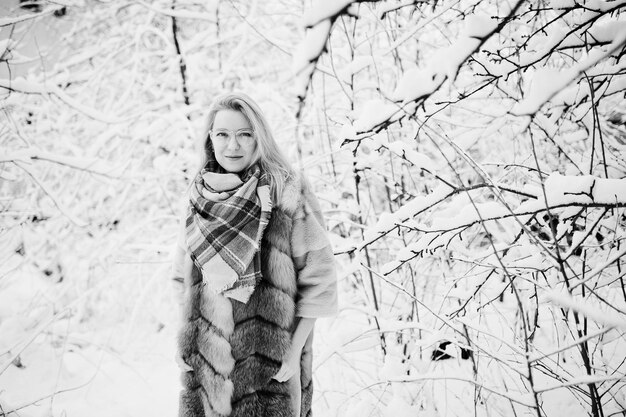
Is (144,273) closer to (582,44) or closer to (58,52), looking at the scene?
(58,52)

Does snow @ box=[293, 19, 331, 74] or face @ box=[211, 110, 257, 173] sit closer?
snow @ box=[293, 19, 331, 74]

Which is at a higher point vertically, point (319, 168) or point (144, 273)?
point (319, 168)

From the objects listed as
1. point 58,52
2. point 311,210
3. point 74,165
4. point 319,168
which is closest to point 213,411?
point 311,210

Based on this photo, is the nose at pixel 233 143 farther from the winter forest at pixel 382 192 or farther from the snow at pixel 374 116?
the snow at pixel 374 116

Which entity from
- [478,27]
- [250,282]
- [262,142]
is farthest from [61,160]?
[478,27]

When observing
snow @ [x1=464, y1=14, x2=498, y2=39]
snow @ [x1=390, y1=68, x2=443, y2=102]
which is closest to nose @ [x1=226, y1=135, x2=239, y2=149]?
snow @ [x1=390, y1=68, x2=443, y2=102]

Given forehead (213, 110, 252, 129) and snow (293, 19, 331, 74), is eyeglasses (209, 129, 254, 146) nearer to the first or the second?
forehead (213, 110, 252, 129)

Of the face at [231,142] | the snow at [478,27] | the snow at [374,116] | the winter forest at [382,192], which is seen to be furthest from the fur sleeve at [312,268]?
the snow at [478,27]

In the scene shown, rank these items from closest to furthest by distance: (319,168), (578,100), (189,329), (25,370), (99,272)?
(578,100)
(189,329)
(319,168)
(25,370)
(99,272)

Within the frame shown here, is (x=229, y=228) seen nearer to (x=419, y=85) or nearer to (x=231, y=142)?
(x=231, y=142)

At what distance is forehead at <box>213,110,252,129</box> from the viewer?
1.40 m

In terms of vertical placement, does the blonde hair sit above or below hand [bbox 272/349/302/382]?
above

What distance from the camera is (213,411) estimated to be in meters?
1.27

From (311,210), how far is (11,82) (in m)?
1.82
